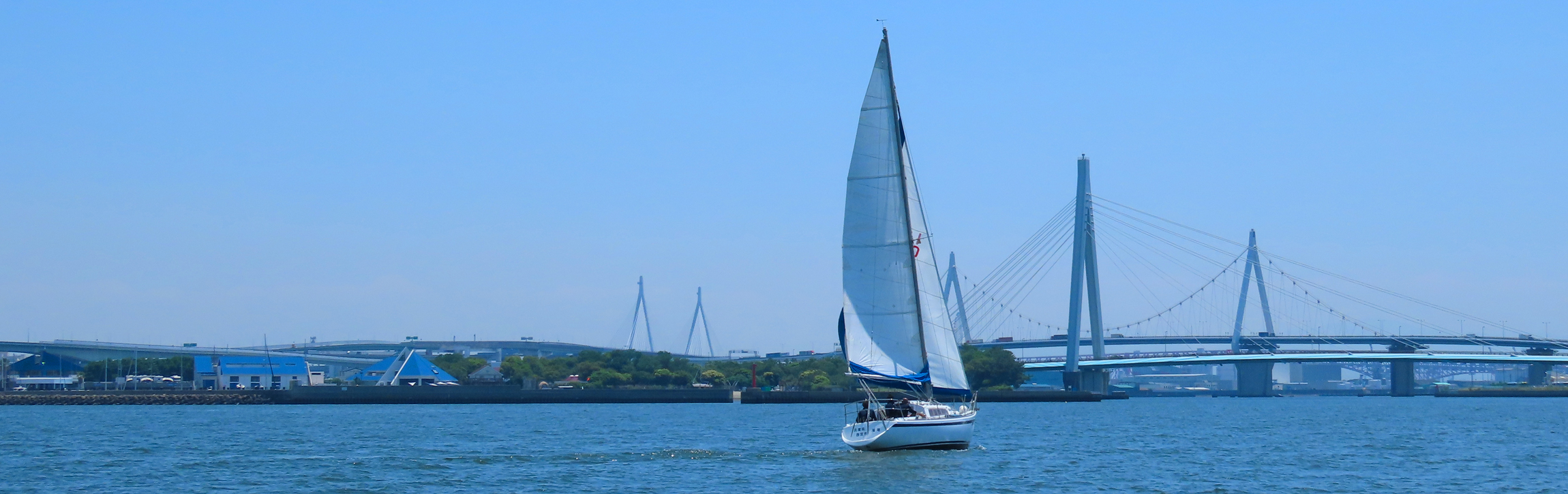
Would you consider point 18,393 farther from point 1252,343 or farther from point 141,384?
point 1252,343

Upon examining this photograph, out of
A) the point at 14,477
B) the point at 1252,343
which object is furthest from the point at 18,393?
the point at 1252,343

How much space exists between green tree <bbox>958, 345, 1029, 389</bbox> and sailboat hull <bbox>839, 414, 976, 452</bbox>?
61348 mm

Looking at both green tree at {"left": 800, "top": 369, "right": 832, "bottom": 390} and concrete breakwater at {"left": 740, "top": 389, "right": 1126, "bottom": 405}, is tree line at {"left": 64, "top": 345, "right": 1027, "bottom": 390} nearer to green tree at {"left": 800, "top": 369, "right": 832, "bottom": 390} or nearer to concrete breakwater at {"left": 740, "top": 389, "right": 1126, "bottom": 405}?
green tree at {"left": 800, "top": 369, "right": 832, "bottom": 390}

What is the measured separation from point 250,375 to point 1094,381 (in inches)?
2105

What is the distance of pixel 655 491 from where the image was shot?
25.1 m

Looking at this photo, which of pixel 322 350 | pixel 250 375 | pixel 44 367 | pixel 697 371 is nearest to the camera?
pixel 250 375

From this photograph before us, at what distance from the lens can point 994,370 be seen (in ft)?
304

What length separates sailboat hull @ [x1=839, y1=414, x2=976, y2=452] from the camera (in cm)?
2941

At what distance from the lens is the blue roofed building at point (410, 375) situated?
90.1 metres

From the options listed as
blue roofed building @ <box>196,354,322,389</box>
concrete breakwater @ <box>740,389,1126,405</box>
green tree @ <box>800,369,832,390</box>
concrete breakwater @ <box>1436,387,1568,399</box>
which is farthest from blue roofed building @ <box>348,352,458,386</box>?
concrete breakwater @ <box>1436,387,1568,399</box>

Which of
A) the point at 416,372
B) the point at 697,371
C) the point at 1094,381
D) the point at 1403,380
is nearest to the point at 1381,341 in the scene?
the point at 1403,380

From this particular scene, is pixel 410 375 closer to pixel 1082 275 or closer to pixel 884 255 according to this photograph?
pixel 1082 275

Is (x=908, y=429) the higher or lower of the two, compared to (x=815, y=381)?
higher

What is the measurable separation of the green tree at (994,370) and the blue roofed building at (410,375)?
100ft
